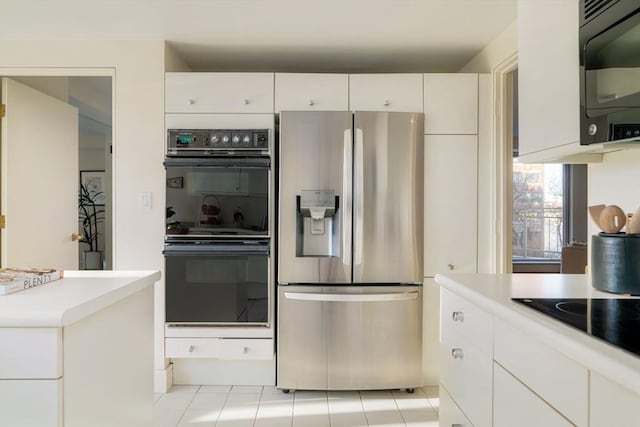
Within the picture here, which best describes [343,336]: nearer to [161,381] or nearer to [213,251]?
[213,251]

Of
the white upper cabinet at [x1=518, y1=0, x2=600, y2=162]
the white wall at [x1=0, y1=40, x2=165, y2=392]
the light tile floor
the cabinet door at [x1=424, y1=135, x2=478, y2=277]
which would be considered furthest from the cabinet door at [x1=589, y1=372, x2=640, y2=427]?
the white wall at [x1=0, y1=40, x2=165, y2=392]

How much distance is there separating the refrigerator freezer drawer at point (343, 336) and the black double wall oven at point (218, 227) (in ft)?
0.73

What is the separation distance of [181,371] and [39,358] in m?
1.88

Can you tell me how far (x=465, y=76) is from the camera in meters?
2.71

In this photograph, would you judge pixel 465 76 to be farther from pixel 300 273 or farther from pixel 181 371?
pixel 181 371

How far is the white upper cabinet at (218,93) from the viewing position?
2.68 metres

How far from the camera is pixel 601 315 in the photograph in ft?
3.40

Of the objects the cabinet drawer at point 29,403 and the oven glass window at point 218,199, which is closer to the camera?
the cabinet drawer at point 29,403

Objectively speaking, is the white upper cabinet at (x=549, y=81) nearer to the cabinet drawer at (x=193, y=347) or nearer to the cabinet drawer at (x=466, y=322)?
the cabinet drawer at (x=466, y=322)

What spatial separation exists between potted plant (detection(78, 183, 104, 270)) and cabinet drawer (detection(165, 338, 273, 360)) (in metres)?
3.71

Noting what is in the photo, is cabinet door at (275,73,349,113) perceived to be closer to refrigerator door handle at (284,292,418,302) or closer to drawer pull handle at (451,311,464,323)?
refrigerator door handle at (284,292,418,302)

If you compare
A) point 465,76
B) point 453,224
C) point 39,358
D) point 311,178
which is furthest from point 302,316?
point 465,76

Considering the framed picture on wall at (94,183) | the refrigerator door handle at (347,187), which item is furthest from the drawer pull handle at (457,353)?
the framed picture on wall at (94,183)

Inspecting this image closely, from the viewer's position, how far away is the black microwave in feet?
3.48
